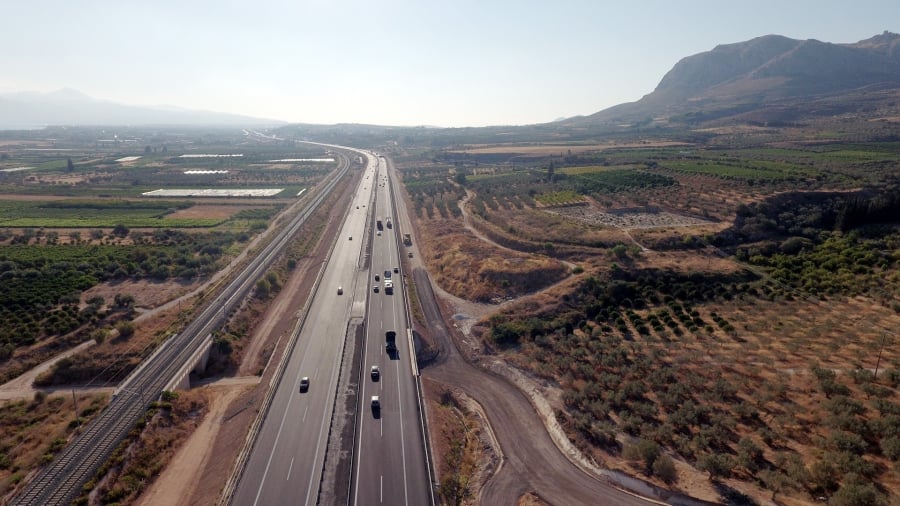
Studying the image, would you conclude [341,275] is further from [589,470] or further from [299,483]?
[589,470]

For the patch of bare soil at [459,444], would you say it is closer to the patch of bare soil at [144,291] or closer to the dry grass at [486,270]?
the dry grass at [486,270]

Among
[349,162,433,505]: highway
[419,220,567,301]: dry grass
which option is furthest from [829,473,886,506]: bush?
[419,220,567,301]: dry grass

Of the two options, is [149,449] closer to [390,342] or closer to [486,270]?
[390,342]

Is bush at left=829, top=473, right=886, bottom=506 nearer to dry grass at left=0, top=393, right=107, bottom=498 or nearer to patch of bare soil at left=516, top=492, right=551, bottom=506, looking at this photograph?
patch of bare soil at left=516, top=492, right=551, bottom=506

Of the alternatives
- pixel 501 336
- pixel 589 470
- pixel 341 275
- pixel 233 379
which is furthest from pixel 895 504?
pixel 341 275

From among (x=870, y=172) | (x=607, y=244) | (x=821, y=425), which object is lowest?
(x=821, y=425)

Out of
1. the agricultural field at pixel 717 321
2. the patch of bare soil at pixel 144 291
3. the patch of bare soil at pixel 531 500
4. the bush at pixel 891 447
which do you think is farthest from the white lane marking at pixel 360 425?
the bush at pixel 891 447

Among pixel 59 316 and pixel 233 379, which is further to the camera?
pixel 59 316
